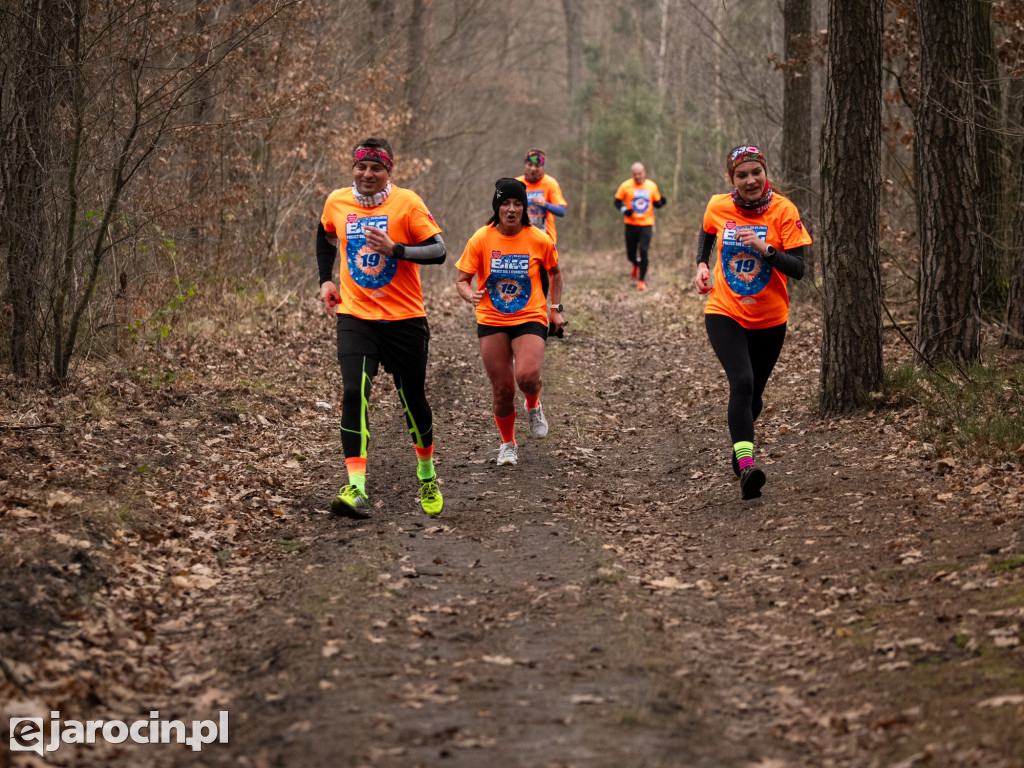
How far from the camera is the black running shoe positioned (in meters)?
7.18

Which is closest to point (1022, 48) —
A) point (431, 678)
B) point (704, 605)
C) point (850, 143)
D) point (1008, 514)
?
point (850, 143)

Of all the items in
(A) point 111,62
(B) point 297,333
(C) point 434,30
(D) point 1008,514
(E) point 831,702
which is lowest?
(E) point 831,702

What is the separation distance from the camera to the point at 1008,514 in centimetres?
619

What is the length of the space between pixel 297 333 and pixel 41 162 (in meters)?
5.51

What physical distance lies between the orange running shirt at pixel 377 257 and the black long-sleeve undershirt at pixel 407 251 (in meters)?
0.07

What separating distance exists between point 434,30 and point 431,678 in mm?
25459

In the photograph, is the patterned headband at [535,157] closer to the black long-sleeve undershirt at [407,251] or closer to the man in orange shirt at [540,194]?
the man in orange shirt at [540,194]

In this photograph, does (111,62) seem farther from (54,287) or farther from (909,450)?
(909,450)

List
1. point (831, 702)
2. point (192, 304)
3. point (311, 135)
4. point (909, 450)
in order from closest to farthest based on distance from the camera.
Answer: point (831, 702) < point (909, 450) < point (192, 304) < point (311, 135)

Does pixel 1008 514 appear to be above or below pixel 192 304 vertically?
below

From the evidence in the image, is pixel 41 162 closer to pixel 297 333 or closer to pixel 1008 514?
pixel 297 333

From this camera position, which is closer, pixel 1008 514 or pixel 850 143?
pixel 1008 514

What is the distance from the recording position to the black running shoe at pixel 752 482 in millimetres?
7180

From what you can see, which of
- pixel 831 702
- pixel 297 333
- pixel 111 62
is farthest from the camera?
pixel 297 333
